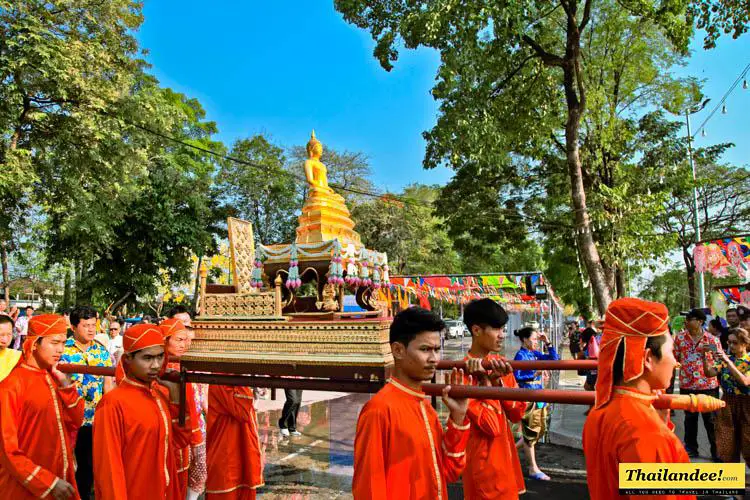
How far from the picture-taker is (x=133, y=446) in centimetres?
295

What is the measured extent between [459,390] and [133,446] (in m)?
2.01

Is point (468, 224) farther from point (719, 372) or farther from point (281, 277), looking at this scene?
point (281, 277)

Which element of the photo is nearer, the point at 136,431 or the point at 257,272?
the point at 136,431

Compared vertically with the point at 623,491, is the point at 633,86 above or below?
above

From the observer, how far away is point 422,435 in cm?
235

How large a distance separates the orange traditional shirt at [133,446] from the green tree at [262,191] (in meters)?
20.8

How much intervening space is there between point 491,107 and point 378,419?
8.83m

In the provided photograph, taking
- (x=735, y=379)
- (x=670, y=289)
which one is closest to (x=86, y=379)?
(x=735, y=379)

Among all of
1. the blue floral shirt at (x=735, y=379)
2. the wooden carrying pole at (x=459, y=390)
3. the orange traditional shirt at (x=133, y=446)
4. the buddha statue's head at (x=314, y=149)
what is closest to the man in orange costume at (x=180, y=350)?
the wooden carrying pole at (x=459, y=390)

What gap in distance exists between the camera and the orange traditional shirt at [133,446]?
278 cm

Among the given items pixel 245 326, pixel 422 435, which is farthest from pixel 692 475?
pixel 245 326

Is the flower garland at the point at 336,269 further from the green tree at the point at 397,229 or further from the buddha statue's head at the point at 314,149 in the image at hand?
the green tree at the point at 397,229

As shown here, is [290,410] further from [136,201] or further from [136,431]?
[136,201]

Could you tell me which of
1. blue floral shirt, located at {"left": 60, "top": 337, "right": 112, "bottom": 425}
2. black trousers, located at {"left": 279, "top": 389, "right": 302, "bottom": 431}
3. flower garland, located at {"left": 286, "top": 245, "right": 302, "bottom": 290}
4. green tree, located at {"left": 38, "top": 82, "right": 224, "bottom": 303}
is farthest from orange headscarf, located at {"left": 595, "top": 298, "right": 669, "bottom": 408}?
green tree, located at {"left": 38, "top": 82, "right": 224, "bottom": 303}
